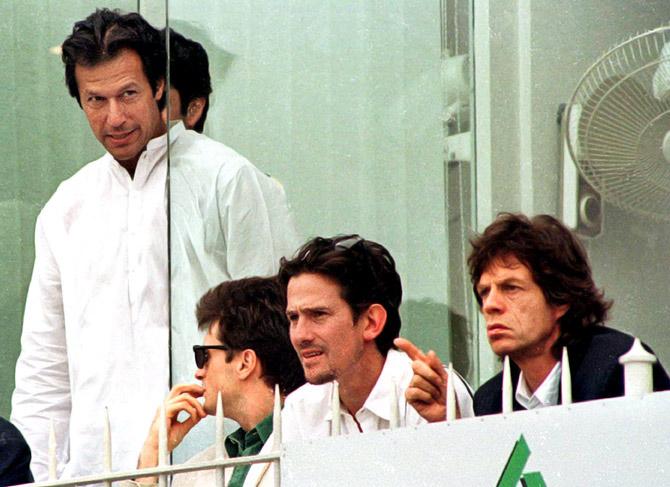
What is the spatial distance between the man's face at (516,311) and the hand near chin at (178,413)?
1.31 metres

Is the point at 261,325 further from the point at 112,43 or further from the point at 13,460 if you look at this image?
the point at 112,43

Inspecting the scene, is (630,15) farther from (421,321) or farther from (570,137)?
(421,321)

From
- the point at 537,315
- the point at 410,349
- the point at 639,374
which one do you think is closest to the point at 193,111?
the point at 410,349

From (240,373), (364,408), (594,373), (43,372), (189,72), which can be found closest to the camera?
(594,373)

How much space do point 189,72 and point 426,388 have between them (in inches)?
95.5

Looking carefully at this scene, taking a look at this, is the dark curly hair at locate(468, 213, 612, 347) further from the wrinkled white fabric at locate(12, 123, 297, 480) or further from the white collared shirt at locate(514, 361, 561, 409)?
the wrinkled white fabric at locate(12, 123, 297, 480)

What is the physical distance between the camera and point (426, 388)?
697 cm

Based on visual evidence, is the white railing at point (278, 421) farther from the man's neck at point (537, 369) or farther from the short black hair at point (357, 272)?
the short black hair at point (357, 272)

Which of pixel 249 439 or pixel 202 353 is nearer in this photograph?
pixel 249 439

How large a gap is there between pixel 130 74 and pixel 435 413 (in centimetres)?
289

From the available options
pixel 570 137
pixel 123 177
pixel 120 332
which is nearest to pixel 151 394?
pixel 120 332

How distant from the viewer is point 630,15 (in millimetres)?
8250

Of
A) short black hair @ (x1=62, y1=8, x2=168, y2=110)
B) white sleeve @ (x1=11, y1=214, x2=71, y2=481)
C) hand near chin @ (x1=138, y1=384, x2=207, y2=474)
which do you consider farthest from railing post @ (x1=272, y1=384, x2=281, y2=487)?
white sleeve @ (x1=11, y1=214, x2=71, y2=481)

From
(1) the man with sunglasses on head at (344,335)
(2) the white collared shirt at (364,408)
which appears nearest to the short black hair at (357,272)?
(1) the man with sunglasses on head at (344,335)
